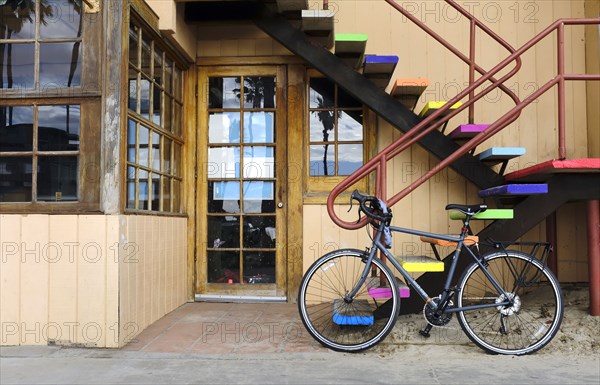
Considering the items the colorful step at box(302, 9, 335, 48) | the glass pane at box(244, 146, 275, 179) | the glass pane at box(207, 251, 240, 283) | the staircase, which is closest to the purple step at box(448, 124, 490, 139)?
the staircase

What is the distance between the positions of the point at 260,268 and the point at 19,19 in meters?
2.91

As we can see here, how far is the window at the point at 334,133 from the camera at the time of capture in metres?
5.07

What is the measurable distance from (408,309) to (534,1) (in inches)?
132

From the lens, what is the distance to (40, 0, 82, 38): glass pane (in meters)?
3.68

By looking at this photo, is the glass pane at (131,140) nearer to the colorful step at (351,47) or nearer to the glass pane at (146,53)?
the glass pane at (146,53)

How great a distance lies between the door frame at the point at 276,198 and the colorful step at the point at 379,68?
1.07 meters

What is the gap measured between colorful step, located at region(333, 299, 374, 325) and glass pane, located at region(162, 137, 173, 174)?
2.08 metres

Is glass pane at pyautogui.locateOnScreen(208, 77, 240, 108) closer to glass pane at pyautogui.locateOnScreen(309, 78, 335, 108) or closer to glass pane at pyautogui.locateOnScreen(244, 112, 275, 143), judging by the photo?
glass pane at pyautogui.locateOnScreen(244, 112, 275, 143)

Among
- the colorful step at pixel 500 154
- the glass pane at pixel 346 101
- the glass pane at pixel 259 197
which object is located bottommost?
the glass pane at pixel 259 197

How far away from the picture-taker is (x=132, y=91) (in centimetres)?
391

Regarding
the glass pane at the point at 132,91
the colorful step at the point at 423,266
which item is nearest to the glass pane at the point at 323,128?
the glass pane at the point at 132,91

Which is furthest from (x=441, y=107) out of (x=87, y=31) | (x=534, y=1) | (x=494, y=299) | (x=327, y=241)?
(x=87, y=31)

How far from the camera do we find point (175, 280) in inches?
186

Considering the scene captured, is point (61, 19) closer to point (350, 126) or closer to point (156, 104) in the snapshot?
point (156, 104)
